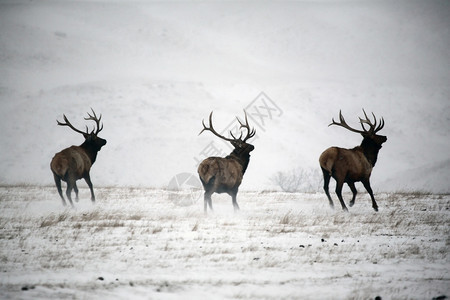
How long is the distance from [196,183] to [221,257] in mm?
33738

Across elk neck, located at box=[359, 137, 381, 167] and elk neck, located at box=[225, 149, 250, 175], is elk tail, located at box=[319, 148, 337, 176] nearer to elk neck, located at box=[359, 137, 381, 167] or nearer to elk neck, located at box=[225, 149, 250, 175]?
elk neck, located at box=[359, 137, 381, 167]

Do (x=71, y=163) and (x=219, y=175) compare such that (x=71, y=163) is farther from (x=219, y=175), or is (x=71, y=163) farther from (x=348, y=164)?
(x=348, y=164)

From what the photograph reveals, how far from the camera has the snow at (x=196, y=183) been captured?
193 inches

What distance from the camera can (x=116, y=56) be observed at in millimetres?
129250

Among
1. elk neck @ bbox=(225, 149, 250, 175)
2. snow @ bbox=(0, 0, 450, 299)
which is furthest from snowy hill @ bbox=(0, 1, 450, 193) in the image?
elk neck @ bbox=(225, 149, 250, 175)

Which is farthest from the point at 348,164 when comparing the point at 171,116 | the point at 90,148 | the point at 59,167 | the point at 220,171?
the point at 171,116

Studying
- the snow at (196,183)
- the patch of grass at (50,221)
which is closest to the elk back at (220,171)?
the snow at (196,183)

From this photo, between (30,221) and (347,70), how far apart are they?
173626 mm

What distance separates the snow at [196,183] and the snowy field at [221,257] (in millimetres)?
32

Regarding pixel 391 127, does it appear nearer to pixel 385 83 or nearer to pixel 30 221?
pixel 385 83

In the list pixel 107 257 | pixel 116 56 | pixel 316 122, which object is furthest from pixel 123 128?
pixel 116 56

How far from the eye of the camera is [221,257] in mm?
5660

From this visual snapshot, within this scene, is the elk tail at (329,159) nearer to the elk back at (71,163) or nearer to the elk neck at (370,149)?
the elk neck at (370,149)

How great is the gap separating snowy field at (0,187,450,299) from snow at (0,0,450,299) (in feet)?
0.10
